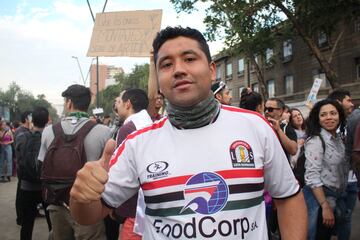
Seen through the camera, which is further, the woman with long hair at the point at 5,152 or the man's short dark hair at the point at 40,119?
the woman with long hair at the point at 5,152

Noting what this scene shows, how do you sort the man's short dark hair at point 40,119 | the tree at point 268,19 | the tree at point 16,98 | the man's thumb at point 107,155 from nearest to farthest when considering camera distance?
the man's thumb at point 107,155 → the man's short dark hair at point 40,119 → the tree at point 268,19 → the tree at point 16,98

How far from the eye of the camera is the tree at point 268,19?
1855 centimetres

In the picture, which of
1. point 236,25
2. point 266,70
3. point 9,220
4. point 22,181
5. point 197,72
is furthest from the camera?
point 266,70

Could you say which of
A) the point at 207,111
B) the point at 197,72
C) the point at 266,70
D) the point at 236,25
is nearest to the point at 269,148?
the point at 207,111

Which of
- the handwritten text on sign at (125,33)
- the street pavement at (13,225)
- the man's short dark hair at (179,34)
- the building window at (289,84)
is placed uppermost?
the building window at (289,84)

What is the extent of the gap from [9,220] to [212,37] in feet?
51.2

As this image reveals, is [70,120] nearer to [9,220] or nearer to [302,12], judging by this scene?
[9,220]

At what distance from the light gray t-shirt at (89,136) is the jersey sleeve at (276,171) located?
6.93 ft

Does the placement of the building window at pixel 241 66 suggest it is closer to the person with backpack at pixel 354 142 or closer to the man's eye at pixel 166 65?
the person with backpack at pixel 354 142

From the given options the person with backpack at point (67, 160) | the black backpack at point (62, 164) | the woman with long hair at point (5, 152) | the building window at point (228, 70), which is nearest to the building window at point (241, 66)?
the building window at point (228, 70)

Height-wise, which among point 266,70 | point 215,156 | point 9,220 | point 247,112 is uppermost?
point 266,70

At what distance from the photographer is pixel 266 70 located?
34.9 metres

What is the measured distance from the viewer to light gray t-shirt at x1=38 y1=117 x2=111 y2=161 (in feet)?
11.8

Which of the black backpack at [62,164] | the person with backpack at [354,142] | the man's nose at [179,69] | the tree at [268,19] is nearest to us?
the man's nose at [179,69]
